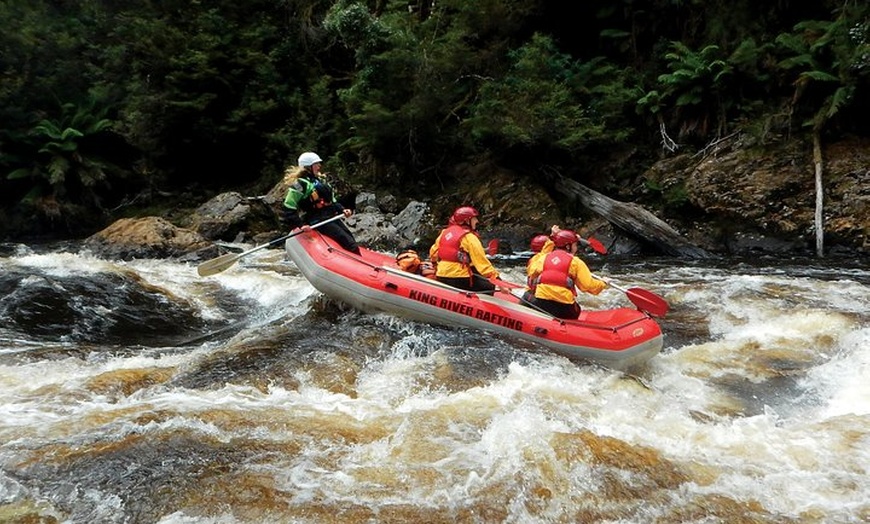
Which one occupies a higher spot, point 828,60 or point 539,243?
point 828,60

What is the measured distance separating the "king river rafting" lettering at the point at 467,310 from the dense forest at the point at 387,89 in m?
7.19

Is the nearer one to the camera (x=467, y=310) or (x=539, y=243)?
(x=467, y=310)

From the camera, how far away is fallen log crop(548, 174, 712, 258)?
11.3 meters

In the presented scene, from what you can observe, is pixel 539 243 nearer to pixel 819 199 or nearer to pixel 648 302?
pixel 648 302

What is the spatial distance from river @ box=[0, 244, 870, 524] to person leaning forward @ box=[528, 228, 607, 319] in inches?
21.6

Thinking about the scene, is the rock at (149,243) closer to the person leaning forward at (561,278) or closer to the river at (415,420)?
the river at (415,420)

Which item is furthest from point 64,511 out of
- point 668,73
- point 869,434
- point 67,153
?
point 67,153

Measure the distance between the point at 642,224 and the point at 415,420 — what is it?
8.42 m

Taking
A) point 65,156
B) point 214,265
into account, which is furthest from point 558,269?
point 65,156

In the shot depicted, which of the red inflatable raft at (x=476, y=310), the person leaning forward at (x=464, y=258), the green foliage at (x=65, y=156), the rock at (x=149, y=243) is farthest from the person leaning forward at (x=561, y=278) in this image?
the green foliage at (x=65, y=156)

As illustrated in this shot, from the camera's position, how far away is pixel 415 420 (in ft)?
14.4

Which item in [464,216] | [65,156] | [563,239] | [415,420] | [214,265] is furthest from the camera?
[65,156]

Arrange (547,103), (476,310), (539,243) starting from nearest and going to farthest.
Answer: (476,310) < (539,243) < (547,103)

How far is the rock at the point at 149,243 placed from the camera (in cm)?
1238
